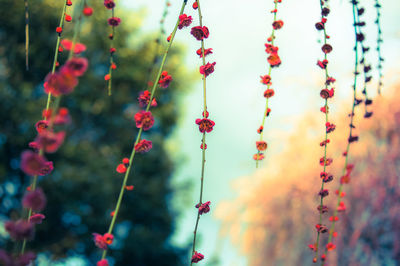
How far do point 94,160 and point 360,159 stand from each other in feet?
12.3

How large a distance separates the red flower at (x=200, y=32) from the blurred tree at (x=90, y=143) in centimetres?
405

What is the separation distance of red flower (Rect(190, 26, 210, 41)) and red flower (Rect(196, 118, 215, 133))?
0.15 metres

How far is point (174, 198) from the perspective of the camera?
7.16 meters

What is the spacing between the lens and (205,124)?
0.63 meters

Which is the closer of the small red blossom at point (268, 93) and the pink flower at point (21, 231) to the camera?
the pink flower at point (21, 231)

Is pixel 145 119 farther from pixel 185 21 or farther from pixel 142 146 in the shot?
pixel 185 21

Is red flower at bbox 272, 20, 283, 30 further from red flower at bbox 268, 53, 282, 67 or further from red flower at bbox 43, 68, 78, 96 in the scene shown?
red flower at bbox 43, 68, 78, 96

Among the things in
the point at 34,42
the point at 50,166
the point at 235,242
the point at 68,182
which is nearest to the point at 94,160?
the point at 68,182

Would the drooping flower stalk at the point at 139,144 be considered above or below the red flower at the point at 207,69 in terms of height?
below

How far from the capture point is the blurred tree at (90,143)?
480 centimetres

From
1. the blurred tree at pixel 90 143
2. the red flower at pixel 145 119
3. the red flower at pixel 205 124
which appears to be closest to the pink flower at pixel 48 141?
the red flower at pixel 145 119

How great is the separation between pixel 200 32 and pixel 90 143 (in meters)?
5.83

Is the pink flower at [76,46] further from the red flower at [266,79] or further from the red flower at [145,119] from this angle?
the red flower at [266,79]

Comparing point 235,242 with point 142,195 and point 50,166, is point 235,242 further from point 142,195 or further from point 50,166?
point 50,166
